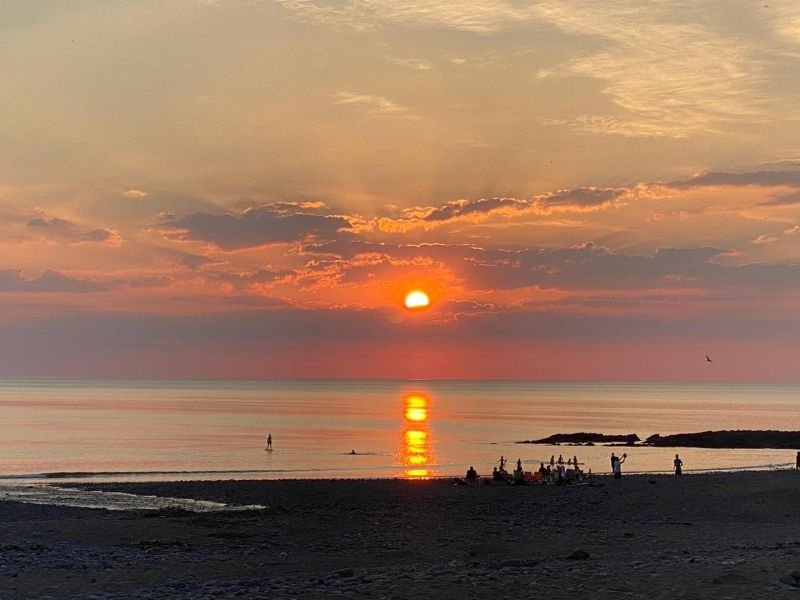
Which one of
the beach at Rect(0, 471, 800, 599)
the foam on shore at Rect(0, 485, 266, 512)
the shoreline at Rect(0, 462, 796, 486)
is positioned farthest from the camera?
the shoreline at Rect(0, 462, 796, 486)

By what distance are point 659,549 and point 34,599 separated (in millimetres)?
17056

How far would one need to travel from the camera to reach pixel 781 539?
2659 centimetres

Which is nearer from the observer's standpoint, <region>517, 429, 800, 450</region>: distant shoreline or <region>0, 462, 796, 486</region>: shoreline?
<region>0, 462, 796, 486</region>: shoreline

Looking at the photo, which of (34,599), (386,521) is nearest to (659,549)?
(386,521)

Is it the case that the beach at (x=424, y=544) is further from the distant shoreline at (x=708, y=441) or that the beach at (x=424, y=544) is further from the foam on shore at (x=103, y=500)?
the distant shoreline at (x=708, y=441)

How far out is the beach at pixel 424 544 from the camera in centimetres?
1903

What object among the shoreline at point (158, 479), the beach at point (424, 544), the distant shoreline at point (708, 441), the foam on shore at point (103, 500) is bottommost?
the beach at point (424, 544)

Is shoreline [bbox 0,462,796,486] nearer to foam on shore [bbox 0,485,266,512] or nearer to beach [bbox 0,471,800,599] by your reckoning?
foam on shore [bbox 0,485,266,512]

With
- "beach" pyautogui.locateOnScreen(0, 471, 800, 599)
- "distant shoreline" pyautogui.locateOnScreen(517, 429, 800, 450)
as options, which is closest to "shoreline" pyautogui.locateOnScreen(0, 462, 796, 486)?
"beach" pyautogui.locateOnScreen(0, 471, 800, 599)

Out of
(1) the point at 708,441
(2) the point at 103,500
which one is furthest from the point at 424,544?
(1) the point at 708,441

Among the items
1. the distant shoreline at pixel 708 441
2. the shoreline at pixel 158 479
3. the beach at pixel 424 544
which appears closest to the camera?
the beach at pixel 424 544

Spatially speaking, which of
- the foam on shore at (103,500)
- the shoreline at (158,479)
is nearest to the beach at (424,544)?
the foam on shore at (103,500)

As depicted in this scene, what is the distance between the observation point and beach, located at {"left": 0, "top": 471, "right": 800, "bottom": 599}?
19031 mm

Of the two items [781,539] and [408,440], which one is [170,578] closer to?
[781,539]
